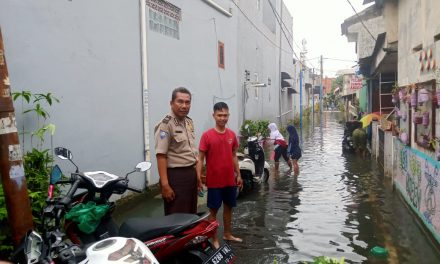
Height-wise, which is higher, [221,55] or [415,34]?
[221,55]

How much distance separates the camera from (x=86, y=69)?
6371 mm

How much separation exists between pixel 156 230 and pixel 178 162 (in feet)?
4.69

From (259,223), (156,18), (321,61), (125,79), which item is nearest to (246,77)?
(156,18)

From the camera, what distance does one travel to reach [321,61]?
39.7 metres

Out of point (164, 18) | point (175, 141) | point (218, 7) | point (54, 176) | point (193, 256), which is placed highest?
point (218, 7)

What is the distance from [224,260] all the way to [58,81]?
393 centimetres

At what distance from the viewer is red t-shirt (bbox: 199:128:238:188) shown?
5.07m

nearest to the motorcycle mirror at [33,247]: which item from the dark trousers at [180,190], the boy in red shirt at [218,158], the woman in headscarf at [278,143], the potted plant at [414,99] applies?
the dark trousers at [180,190]

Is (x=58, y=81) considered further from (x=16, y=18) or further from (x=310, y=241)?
(x=310, y=241)

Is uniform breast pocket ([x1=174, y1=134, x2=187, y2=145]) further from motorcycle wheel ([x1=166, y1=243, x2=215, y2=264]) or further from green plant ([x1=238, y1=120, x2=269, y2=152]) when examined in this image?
green plant ([x1=238, y1=120, x2=269, y2=152])

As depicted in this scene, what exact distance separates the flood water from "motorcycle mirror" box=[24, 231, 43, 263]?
315 cm

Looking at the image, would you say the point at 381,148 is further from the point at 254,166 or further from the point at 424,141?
the point at 424,141

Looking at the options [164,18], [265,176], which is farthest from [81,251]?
[265,176]

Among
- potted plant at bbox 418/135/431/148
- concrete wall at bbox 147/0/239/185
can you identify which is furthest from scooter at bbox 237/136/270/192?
potted plant at bbox 418/135/431/148
